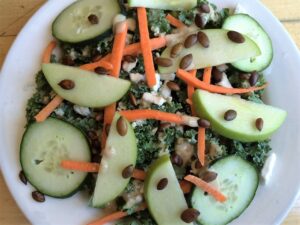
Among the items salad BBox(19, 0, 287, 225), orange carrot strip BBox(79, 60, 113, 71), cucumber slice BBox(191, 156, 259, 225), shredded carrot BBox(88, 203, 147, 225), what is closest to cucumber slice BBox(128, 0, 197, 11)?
salad BBox(19, 0, 287, 225)

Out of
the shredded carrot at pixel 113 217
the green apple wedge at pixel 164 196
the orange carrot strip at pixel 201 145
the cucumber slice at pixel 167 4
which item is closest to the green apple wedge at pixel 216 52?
the cucumber slice at pixel 167 4

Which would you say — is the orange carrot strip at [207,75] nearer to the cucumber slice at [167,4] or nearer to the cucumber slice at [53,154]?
the cucumber slice at [167,4]

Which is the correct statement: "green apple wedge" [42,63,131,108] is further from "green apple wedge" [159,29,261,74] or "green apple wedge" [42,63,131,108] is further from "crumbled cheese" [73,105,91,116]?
"green apple wedge" [159,29,261,74]

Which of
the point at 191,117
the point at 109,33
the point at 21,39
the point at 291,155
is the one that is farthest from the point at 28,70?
the point at 291,155

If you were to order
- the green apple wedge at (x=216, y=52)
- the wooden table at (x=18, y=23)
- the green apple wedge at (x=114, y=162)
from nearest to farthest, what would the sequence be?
the green apple wedge at (x=114, y=162) < the green apple wedge at (x=216, y=52) < the wooden table at (x=18, y=23)

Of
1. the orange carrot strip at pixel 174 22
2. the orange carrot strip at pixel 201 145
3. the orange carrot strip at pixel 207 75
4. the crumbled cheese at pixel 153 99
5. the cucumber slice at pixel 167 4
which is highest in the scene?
the cucumber slice at pixel 167 4

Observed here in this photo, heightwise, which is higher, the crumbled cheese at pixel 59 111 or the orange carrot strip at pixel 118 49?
the orange carrot strip at pixel 118 49

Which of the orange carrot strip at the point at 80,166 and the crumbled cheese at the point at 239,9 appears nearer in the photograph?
the orange carrot strip at the point at 80,166
